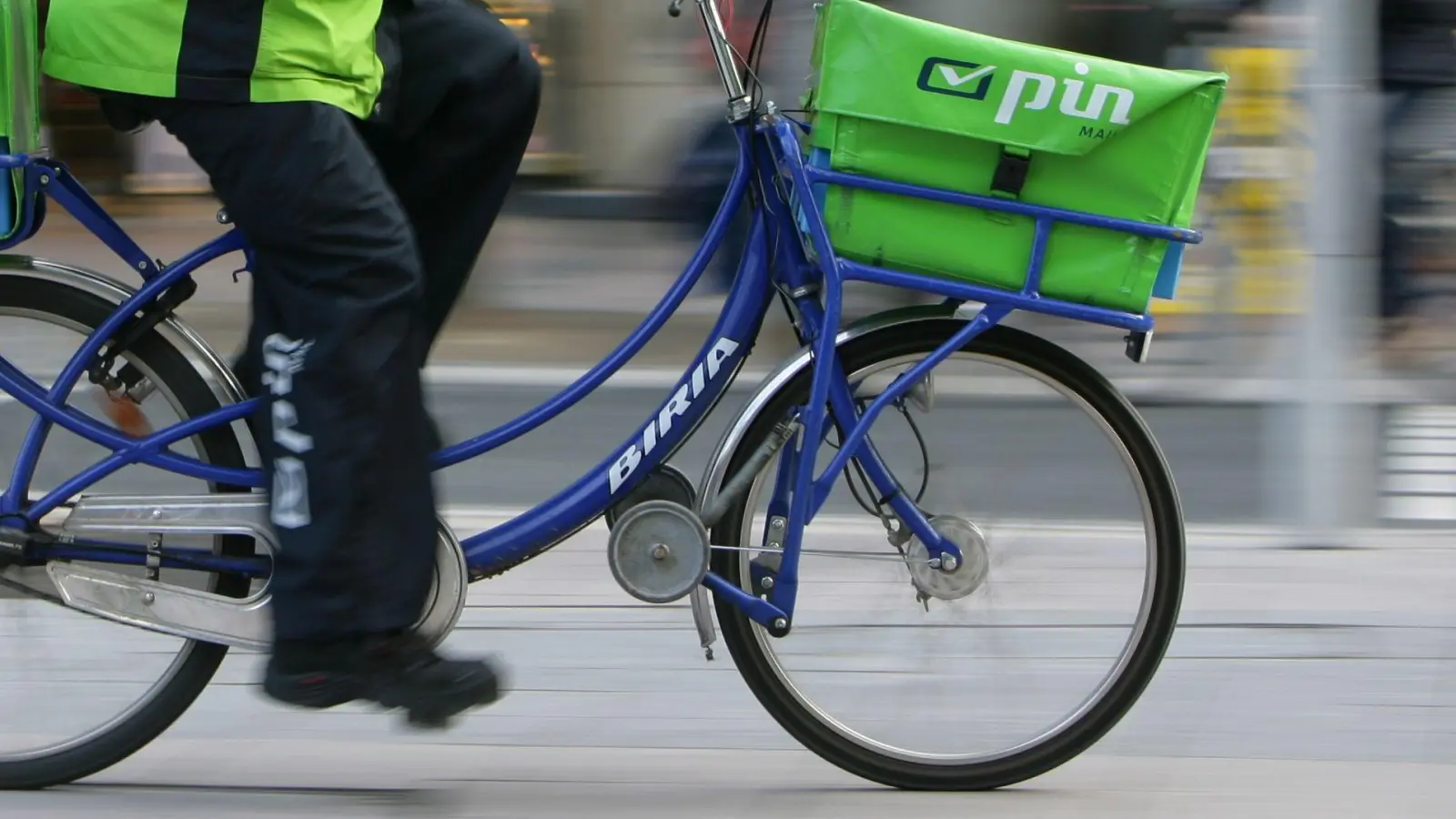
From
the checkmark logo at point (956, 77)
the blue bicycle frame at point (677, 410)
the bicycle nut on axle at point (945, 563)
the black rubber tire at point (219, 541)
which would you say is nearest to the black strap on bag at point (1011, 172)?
the checkmark logo at point (956, 77)

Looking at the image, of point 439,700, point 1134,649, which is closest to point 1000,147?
point 1134,649

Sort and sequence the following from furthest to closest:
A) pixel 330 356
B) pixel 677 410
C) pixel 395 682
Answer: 1. pixel 677 410
2. pixel 395 682
3. pixel 330 356

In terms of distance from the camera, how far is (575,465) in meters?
5.83

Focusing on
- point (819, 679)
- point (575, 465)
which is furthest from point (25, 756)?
point (575, 465)

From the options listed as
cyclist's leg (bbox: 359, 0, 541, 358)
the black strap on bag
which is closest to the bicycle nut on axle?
the black strap on bag

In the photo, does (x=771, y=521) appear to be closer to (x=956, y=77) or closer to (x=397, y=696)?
(x=397, y=696)

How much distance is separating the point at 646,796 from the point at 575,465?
8.38 ft

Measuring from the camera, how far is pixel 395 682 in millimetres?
3027

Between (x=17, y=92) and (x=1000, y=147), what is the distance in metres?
1.47

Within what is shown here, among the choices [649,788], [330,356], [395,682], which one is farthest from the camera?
[649,788]

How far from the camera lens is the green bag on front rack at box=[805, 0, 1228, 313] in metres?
2.91

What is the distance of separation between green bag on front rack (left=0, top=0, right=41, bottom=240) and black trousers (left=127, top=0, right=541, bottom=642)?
22 cm

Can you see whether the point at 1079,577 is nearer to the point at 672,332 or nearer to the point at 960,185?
the point at 960,185

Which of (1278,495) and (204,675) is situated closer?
(204,675)
